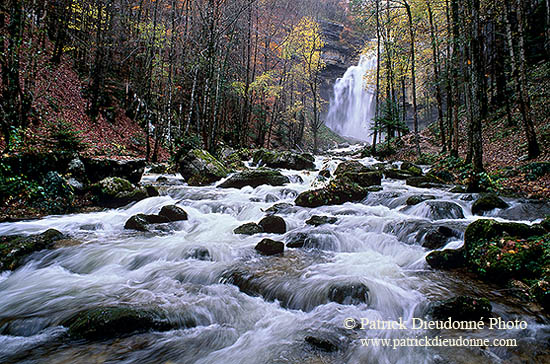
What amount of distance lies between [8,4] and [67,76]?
8735 millimetres

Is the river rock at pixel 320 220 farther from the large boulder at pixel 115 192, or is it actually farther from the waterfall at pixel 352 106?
the waterfall at pixel 352 106

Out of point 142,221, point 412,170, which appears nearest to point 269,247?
point 142,221

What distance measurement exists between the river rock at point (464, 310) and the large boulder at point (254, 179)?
29.3ft

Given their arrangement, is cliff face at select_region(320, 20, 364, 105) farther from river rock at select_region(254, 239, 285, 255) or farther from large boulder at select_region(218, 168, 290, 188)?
river rock at select_region(254, 239, 285, 255)

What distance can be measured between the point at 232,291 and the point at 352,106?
4871 centimetres

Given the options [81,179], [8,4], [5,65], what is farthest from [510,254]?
[8,4]

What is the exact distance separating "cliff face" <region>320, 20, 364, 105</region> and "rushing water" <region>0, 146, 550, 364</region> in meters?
50.1

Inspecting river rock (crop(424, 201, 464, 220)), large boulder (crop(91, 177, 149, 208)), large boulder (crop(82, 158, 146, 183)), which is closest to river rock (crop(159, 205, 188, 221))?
large boulder (crop(91, 177, 149, 208))

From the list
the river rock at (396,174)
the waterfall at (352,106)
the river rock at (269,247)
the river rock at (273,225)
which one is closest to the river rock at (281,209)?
the river rock at (273,225)

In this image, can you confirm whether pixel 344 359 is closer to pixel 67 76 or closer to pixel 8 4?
pixel 8 4

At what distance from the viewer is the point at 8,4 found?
845 centimetres

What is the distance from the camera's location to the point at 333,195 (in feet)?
Result: 30.8

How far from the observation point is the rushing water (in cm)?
298

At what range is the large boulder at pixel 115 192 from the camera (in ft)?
28.1
